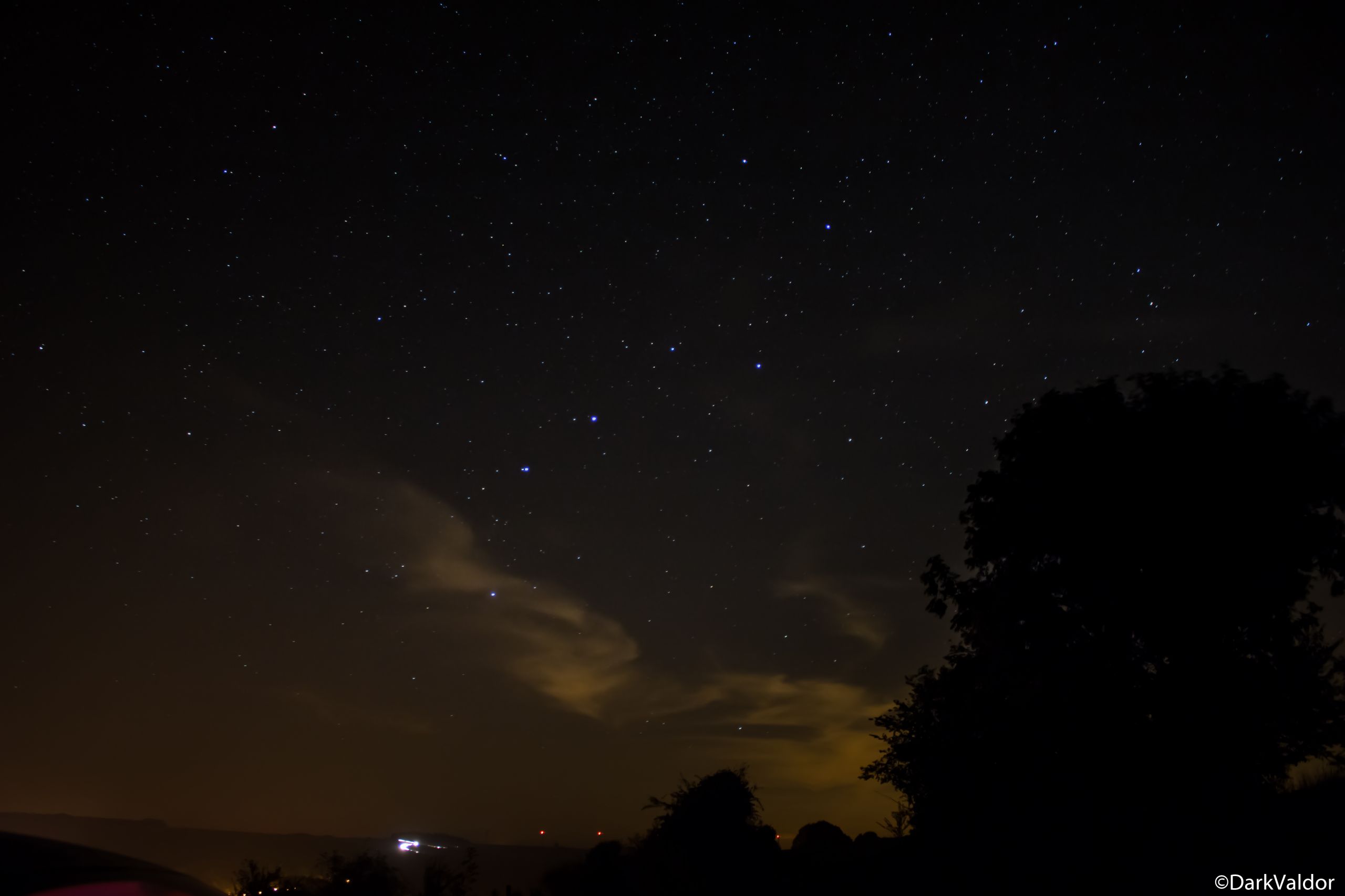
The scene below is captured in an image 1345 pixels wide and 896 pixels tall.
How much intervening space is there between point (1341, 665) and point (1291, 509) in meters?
3.19

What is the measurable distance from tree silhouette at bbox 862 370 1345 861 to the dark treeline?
0.12 ft

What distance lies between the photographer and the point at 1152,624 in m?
15.6

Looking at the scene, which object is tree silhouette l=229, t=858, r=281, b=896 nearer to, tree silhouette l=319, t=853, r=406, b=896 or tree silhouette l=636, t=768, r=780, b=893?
tree silhouette l=319, t=853, r=406, b=896

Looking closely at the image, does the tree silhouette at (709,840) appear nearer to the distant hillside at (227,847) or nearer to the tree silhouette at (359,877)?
the tree silhouette at (359,877)

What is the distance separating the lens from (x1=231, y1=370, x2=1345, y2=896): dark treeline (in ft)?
46.7

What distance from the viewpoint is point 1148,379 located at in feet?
55.4

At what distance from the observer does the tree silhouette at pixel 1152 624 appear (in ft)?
47.5

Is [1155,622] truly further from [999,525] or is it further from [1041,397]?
[1041,397]

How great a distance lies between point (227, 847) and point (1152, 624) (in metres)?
197

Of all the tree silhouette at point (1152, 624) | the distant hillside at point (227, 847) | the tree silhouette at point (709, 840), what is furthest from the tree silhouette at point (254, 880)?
the distant hillside at point (227, 847)

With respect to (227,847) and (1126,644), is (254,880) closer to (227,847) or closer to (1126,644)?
(1126,644)

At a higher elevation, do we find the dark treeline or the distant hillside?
the dark treeline

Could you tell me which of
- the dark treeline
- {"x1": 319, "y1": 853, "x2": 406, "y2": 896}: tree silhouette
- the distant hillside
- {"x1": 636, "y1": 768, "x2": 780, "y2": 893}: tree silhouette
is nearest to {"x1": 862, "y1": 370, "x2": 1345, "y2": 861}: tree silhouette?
the dark treeline

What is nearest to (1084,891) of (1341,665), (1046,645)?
(1046,645)
